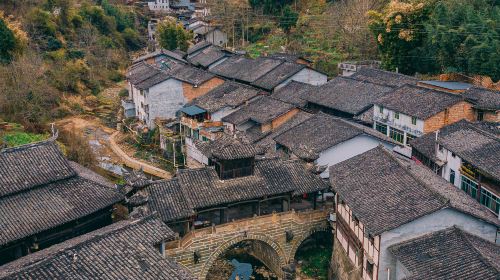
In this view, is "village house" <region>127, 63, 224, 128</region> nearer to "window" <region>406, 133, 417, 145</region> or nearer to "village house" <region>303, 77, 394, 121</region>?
"village house" <region>303, 77, 394, 121</region>

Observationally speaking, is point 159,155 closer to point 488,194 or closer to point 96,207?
point 96,207

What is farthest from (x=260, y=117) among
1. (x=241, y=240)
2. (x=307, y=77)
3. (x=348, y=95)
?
(x=241, y=240)

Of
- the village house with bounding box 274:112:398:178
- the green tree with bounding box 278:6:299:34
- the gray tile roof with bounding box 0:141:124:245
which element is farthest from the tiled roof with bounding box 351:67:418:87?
the green tree with bounding box 278:6:299:34

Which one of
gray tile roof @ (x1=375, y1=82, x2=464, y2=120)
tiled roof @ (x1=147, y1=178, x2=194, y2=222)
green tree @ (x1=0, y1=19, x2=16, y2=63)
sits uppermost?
green tree @ (x1=0, y1=19, x2=16, y2=63)

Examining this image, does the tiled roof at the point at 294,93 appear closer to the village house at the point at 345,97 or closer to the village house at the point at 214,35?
the village house at the point at 345,97

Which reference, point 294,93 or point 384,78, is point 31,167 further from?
point 384,78

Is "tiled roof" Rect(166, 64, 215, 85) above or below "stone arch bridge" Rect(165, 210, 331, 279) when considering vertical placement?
above

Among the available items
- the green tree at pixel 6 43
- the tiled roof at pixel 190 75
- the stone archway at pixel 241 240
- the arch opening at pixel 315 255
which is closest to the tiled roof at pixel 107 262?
Answer: the stone archway at pixel 241 240

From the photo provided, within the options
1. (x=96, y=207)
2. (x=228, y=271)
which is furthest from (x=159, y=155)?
(x=96, y=207)
